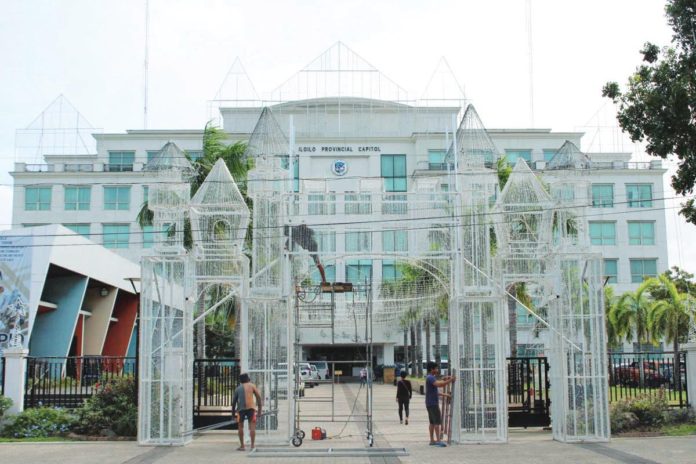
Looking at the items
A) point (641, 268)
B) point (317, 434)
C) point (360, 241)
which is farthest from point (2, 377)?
point (641, 268)

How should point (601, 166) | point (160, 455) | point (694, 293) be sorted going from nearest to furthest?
point (160, 455)
point (694, 293)
point (601, 166)

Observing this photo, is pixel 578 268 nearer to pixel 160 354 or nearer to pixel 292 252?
pixel 292 252

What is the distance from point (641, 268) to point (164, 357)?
48.2 meters

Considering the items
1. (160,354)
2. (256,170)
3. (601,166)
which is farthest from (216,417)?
(601,166)

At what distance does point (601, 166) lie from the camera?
57.6 metres

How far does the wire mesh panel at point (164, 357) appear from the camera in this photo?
54.9 feet

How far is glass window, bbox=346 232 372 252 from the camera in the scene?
17.2 m

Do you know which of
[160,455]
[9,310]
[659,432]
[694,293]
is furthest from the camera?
[694,293]

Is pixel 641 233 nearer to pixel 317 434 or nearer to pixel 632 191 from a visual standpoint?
pixel 632 191

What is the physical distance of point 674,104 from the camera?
1343 cm

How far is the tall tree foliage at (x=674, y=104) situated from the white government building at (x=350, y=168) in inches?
1506

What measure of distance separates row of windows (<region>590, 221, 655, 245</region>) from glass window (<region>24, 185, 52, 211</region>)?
3799 cm

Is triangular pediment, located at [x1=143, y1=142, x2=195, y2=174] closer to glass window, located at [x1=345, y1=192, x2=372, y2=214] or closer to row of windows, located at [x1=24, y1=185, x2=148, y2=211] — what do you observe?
glass window, located at [x1=345, y1=192, x2=372, y2=214]

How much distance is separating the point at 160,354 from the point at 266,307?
2.36 meters
